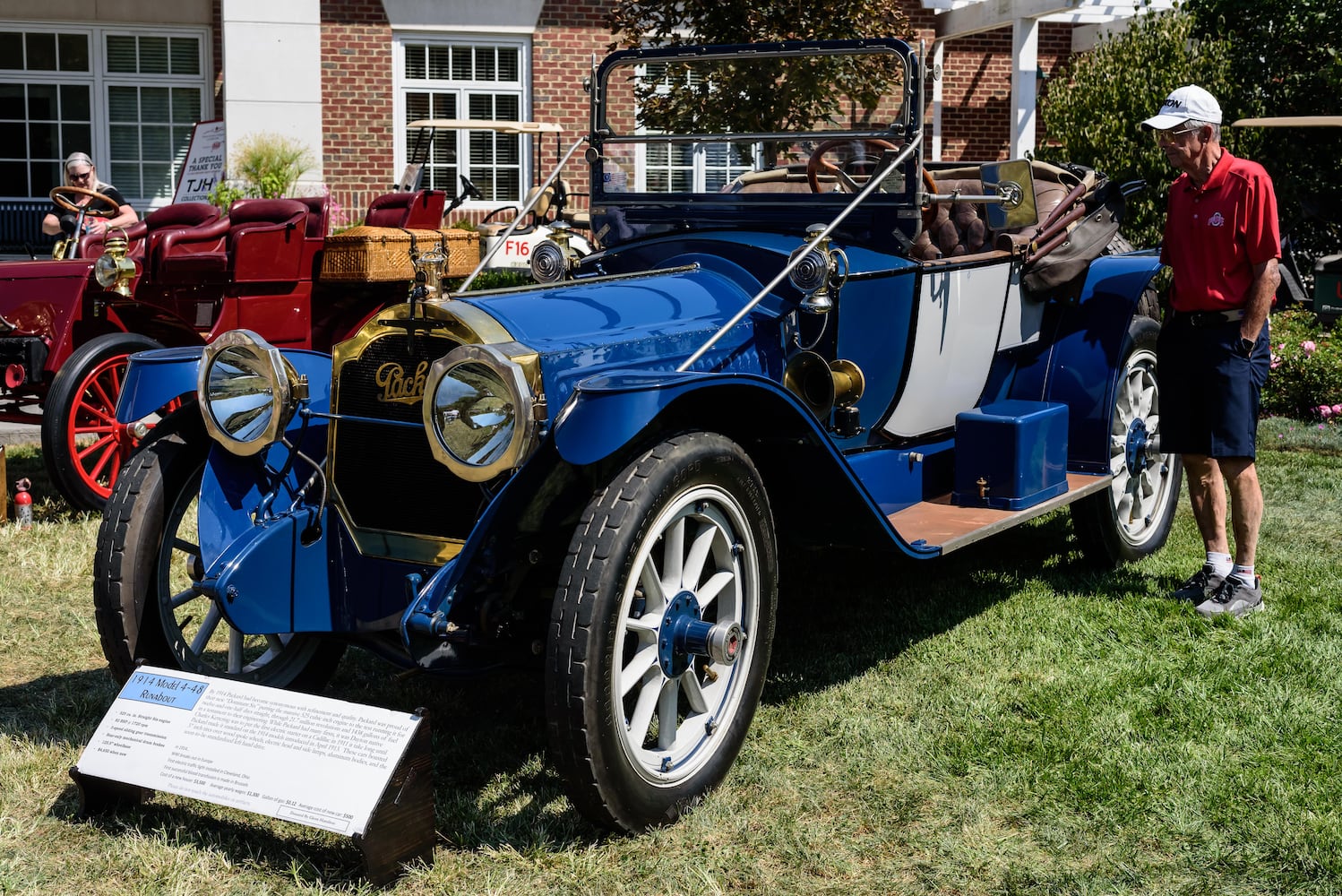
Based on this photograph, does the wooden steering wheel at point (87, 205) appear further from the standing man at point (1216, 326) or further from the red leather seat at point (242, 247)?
the standing man at point (1216, 326)

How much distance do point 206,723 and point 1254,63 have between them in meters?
12.9

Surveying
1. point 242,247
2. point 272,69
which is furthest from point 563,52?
point 242,247

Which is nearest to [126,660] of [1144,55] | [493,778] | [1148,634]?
[493,778]

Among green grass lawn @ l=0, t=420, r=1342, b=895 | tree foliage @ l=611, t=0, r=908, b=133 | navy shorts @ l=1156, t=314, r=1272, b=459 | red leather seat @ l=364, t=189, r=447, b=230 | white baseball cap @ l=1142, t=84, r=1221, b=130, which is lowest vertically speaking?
green grass lawn @ l=0, t=420, r=1342, b=895

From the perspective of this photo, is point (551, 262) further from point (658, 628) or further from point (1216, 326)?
point (1216, 326)

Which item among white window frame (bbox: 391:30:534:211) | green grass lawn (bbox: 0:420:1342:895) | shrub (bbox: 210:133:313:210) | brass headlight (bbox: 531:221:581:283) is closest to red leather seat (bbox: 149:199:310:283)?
green grass lawn (bbox: 0:420:1342:895)

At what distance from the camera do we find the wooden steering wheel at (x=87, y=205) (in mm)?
7551

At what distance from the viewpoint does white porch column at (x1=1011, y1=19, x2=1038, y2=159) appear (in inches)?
548

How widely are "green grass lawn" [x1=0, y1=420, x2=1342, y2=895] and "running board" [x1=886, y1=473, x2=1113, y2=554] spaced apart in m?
0.43

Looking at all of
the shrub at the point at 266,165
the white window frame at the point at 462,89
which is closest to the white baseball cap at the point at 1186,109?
the shrub at the point at 266,165

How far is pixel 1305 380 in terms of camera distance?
8.55m

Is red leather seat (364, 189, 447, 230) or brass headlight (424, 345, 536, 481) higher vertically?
red leather seat (364, 189, 447, 230)

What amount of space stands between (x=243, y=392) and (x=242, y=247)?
13.0ft

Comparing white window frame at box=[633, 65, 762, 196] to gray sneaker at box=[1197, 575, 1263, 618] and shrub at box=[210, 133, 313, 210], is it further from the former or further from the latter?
shrub at box=[210, 133, 313, 210]
